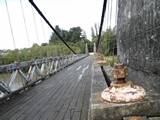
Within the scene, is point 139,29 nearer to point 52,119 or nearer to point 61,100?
point 52,119

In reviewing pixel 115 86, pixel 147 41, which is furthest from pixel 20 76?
pixel 115 86

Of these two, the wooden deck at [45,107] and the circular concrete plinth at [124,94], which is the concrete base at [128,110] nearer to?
the circular concrete plinth at [124,94]

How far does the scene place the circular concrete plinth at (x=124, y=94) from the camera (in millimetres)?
1245

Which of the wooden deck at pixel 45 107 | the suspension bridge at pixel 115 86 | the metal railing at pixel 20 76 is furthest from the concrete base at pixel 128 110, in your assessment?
the metal railing at pixel 20 76

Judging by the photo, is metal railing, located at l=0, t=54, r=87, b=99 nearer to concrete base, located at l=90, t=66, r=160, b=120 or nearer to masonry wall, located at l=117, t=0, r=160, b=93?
masonry wall, located at l=117, t=0, r=160, b=93

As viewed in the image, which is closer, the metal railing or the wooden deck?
the wooden deck

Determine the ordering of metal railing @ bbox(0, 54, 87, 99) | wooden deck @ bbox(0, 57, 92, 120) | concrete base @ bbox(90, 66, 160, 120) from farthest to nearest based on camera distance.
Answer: metal railing @ bbox(0, 54, 87, 99) → wooden deck @ bbox(0, 57, 92, 120) → concrete base @ bbox(90, 66, 160, 120)

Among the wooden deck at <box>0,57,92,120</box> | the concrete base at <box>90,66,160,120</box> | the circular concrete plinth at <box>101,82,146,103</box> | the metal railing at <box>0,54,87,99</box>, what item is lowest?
the wooden deck at <box>0,57,92,120</box>

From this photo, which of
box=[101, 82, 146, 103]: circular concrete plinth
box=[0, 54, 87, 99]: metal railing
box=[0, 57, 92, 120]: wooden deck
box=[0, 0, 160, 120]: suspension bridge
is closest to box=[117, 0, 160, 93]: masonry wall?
box=[0, 0, 160, 120]: suspension bridge

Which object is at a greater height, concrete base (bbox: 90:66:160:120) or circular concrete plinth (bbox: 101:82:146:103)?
circular concrete plinth (bbox: 101:82:146:103)

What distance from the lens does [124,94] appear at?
1253 mm

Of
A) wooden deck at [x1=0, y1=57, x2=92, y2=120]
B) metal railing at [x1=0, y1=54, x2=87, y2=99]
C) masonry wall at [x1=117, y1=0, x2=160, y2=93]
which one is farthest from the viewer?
metal railing at [x1=0, y1=54, x2=87, y2=99]

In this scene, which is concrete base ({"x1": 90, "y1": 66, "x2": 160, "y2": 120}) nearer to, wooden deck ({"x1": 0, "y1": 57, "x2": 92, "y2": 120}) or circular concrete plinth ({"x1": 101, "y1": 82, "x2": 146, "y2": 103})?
circular concrete plinth ({"x1": 101, "y1": 82, "x2": 146, "y2": 103})

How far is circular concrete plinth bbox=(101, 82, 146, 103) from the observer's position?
1.25m
